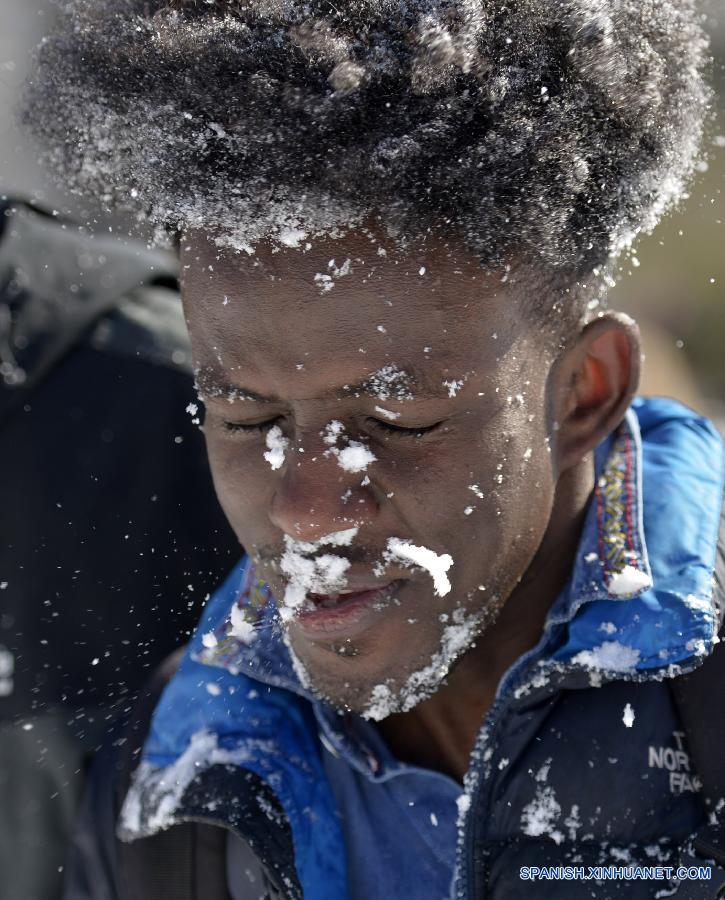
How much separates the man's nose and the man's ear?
0.40 m

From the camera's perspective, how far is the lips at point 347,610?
5.51 feet

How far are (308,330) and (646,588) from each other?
0.72m

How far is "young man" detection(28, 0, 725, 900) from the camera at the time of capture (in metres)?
1.45

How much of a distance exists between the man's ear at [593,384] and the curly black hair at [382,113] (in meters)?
0.17

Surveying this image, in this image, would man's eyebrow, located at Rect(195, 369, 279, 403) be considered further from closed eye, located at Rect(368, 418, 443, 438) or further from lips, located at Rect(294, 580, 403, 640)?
lips, located at Rect(294, 580, 403, 640)

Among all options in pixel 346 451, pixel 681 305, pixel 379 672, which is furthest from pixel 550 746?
pixel 681 305

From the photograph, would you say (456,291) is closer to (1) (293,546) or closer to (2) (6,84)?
(1) (293,546)

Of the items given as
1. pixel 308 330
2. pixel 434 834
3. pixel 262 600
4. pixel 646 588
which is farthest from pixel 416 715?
pixel 308 330

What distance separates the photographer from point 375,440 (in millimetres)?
1620

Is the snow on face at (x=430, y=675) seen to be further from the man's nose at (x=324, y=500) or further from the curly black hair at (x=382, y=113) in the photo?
the curly black hair at (x=382, y=113)

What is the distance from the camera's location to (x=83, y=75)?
63.9 inches

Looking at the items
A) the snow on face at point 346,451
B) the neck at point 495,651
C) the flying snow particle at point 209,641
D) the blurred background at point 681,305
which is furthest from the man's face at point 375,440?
the blurred background at point 681,305

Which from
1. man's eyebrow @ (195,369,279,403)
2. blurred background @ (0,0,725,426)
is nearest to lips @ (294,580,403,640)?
man's eyebrow @ (195,369,279,403)

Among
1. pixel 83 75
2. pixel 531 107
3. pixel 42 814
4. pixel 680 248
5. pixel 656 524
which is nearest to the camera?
pixel 531 107
